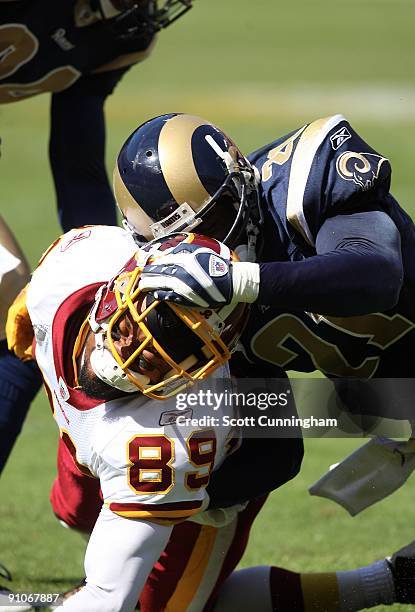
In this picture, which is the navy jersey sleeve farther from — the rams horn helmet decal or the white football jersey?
the white football jersey

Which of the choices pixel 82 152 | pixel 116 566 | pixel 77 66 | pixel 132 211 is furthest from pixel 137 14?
pixel 116 566

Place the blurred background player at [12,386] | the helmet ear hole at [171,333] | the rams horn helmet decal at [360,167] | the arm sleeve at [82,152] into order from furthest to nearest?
the arm sleeve at [82,152], the blurred background player at [12,386], the rams horn helmet decal at [360,167], the helmet ear hole at [171,333]

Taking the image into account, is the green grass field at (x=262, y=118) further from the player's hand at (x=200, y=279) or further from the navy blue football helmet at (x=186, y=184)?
the player's hand at (x=200, y=279)

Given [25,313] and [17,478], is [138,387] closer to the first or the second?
[25,313]

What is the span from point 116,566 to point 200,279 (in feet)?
1.69

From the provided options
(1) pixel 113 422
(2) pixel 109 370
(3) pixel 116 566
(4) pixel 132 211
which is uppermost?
(4) pixel 132 211

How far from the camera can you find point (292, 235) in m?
2.27

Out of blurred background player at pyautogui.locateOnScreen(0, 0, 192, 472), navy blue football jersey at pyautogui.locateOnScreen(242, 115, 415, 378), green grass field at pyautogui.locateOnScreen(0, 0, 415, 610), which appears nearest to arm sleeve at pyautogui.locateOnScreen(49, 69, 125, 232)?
blurred background player at pyautogui.locateOnScreen(0, 0, 192, 472)

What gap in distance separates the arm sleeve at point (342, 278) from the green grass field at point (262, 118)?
4.33ft

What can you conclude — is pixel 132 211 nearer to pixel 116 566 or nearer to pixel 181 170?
pixel 181 170

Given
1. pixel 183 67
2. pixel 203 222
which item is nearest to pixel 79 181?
pixel 203 222

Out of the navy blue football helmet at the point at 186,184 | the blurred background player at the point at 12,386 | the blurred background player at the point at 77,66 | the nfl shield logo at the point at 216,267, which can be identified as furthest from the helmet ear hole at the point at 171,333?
the blurred background player at the point at 77,66

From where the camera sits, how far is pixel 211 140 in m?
2.22

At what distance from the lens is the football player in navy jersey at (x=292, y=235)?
1942 mm
